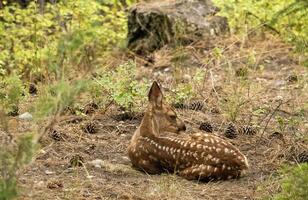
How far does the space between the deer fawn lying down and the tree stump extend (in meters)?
5.75

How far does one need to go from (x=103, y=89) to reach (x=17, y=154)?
16.7 ft

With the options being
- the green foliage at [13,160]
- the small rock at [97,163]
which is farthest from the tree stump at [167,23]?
the green foliage at [13,160]

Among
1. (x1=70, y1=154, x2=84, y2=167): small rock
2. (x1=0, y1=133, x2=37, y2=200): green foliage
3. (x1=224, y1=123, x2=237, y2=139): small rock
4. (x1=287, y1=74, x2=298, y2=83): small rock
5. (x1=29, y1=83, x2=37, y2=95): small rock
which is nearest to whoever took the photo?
(x1=0, y1=133, x2=37, y2=200): green foliage

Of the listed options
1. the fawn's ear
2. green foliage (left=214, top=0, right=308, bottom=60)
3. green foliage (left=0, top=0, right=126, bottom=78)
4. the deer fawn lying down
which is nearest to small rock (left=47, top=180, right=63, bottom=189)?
the deer fawn lying down

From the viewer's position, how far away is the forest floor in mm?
6645

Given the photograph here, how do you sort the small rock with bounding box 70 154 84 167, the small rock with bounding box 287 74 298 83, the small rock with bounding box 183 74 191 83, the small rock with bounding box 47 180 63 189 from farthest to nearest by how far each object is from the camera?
the small rock with bounding box 287 74 298 83
the small rock with bounding box 183 74 191 83
the small rock with bounding box 70 154 84 167
the small rock with bounding box 47 180 63 189

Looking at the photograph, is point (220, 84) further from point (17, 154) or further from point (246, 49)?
point (17, 154)

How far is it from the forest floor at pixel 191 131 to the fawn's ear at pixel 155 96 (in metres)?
0.60

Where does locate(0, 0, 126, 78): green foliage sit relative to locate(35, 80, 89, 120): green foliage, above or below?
below

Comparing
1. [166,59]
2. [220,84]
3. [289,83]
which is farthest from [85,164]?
[166,59]

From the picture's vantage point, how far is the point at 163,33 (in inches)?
534

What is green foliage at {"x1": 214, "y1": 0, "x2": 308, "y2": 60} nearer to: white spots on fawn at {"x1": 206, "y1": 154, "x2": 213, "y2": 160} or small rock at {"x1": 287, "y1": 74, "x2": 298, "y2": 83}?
small rock at {"x1": 287, "y1": 74, "x2": 298, "y2": 83}

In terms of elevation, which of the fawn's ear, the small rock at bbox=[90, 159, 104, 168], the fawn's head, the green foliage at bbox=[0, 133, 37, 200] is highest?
the green foliage at bbox=[0, 133, 37, 200]

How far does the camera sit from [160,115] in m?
7.80
